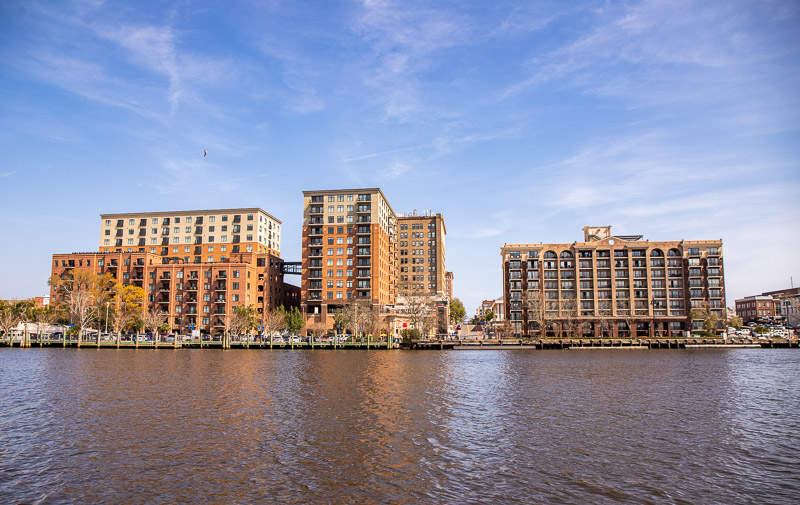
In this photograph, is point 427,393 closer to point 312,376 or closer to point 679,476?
point 312,376

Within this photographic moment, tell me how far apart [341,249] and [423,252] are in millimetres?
59937

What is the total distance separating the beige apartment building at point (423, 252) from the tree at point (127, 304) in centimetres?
8667

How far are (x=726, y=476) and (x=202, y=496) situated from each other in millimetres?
18992

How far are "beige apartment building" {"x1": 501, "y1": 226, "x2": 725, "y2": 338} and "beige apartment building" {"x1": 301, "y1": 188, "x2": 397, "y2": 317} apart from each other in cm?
4227

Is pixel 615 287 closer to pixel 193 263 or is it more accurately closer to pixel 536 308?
pixel 536 308

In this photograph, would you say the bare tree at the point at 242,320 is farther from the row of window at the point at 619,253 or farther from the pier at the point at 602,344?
the row of window at the point at 619,253

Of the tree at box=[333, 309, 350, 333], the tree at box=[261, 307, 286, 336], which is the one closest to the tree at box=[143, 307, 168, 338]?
the tree at box=[261, 307, 286, 336]

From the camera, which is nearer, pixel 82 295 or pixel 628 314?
pixel 82 295

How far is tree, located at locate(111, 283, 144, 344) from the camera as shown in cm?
12825

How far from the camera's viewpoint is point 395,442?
2580 centimetres

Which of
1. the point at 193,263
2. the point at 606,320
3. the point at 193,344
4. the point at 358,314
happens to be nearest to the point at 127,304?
the point at 193,263

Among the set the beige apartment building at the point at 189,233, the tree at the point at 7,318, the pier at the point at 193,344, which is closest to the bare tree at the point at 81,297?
the pier at the point at 193,344

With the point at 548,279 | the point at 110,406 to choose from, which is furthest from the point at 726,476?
the point at 548,279

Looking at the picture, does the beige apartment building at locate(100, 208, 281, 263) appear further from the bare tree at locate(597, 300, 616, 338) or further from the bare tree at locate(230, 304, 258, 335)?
the bare tree at locate(597, 300, 616, 338)
